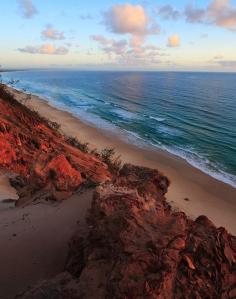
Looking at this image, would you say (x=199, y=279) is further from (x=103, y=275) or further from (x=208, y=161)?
(x=208, y=161)

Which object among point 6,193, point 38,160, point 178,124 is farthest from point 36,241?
point 178,124

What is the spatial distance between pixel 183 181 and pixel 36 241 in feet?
67.4

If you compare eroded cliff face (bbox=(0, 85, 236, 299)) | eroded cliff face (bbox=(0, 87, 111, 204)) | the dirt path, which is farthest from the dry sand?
eroded cliff face (bbox=(0, 85, 236, 299))

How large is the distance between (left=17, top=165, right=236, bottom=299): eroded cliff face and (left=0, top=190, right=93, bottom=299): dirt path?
Result: 85 centimetres

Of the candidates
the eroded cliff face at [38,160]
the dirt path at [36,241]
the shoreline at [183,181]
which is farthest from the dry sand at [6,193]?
the shoreline at [183,181]

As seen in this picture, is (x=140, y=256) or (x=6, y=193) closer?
(x=140, y=256)

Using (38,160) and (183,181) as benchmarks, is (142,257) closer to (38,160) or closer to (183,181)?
(38,160)

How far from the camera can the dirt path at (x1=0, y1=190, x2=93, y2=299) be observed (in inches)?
284

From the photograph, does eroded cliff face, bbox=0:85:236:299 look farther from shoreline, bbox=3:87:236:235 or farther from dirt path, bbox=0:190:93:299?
shoreline, bbox=3:87:236:235

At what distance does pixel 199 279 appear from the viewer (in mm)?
5660

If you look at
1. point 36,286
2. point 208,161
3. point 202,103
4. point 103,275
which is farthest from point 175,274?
point 202,103

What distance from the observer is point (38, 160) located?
42.7ft

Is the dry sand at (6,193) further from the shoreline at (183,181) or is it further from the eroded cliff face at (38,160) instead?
the shoreline at (183,181)

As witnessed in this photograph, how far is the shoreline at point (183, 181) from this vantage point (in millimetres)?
22234
